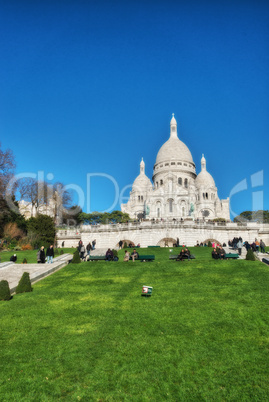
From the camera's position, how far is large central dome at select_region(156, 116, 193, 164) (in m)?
79.5

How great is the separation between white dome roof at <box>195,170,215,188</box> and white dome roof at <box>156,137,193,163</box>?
234 inches

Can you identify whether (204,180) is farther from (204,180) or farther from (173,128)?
(173,128)

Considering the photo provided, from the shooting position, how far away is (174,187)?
65.0m

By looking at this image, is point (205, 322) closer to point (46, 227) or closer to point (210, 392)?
point (210, 392)

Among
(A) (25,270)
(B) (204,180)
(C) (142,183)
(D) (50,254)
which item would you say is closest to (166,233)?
(D) (50,254)

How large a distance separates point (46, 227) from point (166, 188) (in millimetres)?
32019

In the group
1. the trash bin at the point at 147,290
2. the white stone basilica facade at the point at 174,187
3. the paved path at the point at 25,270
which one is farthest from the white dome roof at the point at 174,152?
the trash bin at the point at 147,290

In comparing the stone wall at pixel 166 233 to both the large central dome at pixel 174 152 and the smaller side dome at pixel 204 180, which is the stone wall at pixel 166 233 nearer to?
the smaller side dome at pixel 204 180

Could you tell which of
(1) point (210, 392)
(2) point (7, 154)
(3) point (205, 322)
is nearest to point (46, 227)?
(2) point (7, 154)

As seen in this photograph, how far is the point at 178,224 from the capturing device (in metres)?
39.8

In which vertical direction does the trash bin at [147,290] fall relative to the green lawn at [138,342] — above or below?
above

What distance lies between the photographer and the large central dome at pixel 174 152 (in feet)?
261

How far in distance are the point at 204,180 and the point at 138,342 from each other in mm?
77380

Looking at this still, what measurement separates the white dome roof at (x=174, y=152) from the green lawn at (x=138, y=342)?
66.6 meters
